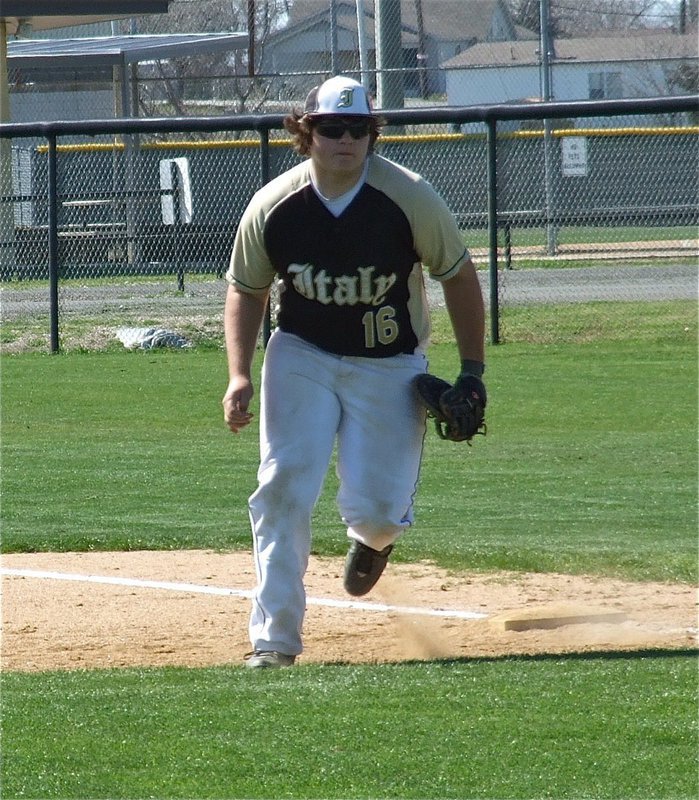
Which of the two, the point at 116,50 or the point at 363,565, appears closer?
the point at 363,565

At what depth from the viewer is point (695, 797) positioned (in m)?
3.25

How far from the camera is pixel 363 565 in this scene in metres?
5.33

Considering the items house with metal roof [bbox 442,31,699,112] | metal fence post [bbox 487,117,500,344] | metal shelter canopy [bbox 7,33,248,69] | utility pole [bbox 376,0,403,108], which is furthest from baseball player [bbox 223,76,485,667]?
house with metal roof [bbox 442,31,699,112]

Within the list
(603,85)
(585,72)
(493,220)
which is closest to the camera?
(493,220)

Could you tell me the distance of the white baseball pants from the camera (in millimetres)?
4801

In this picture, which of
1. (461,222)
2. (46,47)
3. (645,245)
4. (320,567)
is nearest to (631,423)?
(320,567)

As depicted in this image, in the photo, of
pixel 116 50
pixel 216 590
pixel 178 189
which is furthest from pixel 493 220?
pixel 116 50

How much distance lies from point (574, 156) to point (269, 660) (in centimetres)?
1615

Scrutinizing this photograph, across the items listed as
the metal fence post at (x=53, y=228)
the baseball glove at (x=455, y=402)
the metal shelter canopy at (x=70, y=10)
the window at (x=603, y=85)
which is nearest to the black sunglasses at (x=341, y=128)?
the baseball glove at (x=455, y=402)

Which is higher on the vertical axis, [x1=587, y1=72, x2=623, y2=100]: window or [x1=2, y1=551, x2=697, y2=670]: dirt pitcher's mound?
[x1=587, y1=72, x2=623, y2=100]: window

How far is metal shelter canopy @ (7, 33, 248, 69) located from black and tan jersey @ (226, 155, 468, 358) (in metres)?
19.1

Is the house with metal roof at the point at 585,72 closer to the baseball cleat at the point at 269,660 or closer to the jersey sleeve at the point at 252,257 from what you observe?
the jersey sleeve at the point at 252,257

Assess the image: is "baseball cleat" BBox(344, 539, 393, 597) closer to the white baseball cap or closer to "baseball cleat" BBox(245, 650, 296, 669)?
A: "baseball cleat" BBox(245, 650, 296, 669)

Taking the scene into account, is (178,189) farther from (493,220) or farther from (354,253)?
(354,253)
